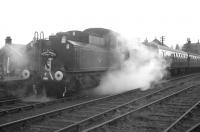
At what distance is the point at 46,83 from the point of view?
11445 millimetres

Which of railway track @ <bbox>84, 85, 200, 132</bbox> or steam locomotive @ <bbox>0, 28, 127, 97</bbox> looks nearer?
railway track @ <bbox>84, 85, 200, 132</bbox>

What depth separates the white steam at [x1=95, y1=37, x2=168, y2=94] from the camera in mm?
14445

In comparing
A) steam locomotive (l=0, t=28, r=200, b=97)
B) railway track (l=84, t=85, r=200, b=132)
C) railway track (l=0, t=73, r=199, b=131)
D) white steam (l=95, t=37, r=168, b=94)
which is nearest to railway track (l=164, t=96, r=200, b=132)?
railway track (l=84, t=85, r=200, b=132)

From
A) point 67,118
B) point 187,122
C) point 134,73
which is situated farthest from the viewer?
point 134,73

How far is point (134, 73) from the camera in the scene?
1588cm

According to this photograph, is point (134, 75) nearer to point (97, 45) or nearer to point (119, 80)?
point (119, 80)

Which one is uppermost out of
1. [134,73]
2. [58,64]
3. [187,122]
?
[58,64]

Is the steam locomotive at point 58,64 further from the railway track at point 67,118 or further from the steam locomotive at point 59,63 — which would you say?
the railway track at point 67,118

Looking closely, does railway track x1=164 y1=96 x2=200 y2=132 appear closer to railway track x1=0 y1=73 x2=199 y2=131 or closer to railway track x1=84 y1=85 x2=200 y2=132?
railway track x1=84 y1=85 x2=200 y2=132

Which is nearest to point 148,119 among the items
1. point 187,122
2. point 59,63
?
point 187,122

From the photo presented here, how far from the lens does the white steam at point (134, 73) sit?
47.4ft

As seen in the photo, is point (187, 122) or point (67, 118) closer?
point (187, 122)

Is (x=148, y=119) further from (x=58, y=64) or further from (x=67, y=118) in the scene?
(x=58, y=64)

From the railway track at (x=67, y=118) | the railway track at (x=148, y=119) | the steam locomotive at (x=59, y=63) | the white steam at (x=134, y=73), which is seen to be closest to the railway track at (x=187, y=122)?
the railway track at (x=148, y=119)
